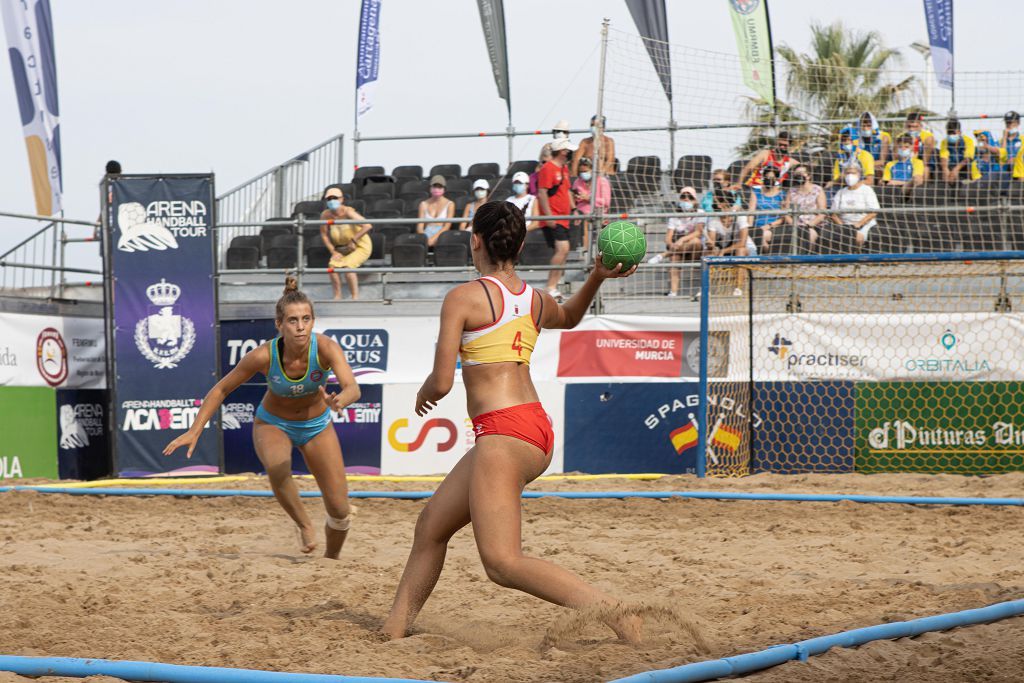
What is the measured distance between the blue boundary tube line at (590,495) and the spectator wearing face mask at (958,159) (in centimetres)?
506

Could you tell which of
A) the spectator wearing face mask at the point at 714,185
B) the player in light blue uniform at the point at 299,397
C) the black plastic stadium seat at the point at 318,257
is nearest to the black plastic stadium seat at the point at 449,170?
the black plastic stadium seat at the point at 318,257

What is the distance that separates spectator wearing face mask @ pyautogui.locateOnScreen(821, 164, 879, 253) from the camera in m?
12.6

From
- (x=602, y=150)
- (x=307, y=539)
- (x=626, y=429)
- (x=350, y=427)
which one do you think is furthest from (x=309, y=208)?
(x=307, y=539)

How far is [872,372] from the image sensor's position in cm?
1186

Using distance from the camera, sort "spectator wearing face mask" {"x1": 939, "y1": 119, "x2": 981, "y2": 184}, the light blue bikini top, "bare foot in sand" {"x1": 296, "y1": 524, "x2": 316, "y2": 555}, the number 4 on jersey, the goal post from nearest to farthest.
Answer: the number 4 on jersey, the light blue bikini top, "bare foot in sand" {"x1": 296, "y1": 524, "x2": 316, "y2": 555}, the goal post, "spectator wearing face mask" {"x1": 939, "y1": 119, "x2": 981, "y2": 184}

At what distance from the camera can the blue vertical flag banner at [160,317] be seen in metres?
12.6

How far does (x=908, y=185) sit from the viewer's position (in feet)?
42.8

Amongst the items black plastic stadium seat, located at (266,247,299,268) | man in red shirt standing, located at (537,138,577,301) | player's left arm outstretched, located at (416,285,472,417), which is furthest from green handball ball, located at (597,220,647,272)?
black plastic stadium seat, located at (266,247,299,268)

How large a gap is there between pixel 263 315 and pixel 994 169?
859cm

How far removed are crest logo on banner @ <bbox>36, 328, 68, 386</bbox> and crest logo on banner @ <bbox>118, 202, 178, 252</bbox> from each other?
1251 millimetres

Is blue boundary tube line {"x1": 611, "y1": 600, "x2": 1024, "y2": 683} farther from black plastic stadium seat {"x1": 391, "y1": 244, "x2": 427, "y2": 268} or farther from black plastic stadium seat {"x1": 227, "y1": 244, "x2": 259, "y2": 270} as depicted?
black plastic stadium seat {"x1": 227, "y1": 244, "x2": 259, "y2": 270}

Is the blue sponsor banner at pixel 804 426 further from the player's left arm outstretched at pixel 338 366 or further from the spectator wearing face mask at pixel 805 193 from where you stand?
the player's left arm outstretched at pixel 338 366

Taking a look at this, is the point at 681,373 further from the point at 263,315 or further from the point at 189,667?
the point at 189,667

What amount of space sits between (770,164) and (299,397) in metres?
7.94
